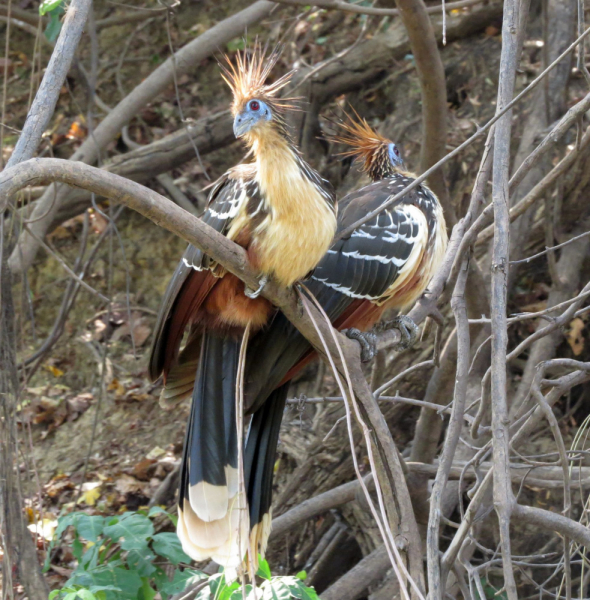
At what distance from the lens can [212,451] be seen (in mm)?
2510

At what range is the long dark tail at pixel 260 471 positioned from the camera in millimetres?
2596

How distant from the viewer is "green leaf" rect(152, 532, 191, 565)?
9.00 feet

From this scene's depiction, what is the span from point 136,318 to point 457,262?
306 centimetres

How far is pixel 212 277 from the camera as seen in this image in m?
2.26

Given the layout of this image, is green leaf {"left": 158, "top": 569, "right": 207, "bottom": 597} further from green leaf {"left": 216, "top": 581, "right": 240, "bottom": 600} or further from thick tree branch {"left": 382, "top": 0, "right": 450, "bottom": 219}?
thick tree branch {"left": 382, "top": 0, "right": 450, "bottom": 219}

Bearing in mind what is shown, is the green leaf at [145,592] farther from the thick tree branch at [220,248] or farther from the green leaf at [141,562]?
the thick tree branch at [220,248]

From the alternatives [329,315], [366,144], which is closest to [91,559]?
[329,315]

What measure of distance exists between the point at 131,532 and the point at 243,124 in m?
1.59

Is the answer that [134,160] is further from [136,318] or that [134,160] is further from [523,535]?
[523,535]

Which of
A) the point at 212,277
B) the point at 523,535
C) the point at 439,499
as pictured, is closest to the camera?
the point at 439,499

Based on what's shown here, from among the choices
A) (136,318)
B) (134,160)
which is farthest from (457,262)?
(136,318)

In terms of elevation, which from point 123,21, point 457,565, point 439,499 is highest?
point 123,21

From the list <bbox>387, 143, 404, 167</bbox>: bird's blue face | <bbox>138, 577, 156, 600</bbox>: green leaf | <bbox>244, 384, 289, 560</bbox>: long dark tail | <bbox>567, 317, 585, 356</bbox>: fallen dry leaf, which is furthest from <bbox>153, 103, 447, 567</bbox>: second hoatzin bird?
<bbox>567, 317, 585, 356</bbox>: fallen dry leaf

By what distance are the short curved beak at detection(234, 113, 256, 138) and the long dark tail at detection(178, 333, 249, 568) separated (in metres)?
0.77
